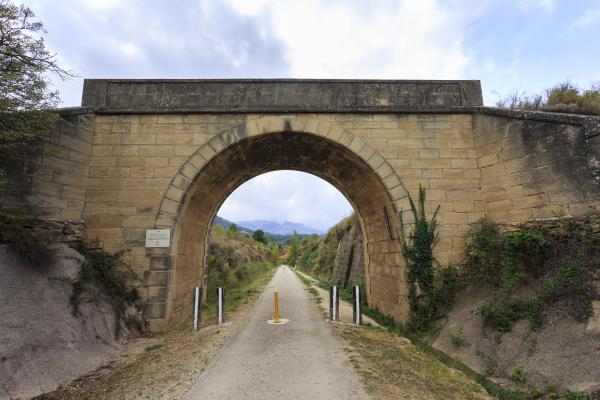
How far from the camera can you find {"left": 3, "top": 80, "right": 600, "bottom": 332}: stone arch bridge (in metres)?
7.02

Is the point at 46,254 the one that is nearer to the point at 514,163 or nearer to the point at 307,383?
the point at 307,383

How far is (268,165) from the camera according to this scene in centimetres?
1003

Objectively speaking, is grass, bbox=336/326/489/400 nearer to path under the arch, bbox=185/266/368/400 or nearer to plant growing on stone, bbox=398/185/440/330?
path under the arch, bbox=185/266/368/400

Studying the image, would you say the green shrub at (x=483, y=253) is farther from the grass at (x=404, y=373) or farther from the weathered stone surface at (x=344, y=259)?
the weathered stone surface at (x=344, y=259)

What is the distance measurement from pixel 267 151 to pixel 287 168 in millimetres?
1732

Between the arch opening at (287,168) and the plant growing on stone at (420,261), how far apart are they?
429mm

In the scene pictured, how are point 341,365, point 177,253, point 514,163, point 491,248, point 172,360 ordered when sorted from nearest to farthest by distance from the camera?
point 341,365
point 172,360
point 491,248
point 514,163
point 177,253

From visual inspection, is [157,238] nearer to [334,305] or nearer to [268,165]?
[268,165]

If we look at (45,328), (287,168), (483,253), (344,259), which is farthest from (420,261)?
(344,259)

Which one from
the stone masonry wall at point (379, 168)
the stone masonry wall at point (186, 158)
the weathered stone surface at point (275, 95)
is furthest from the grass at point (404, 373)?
the weathered stone surface at point (275, 95)

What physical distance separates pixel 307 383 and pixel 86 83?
8986 mm

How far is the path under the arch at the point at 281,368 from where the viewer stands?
12.1 feet

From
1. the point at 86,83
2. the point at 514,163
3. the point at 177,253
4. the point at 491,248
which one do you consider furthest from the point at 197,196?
the point at 514,163

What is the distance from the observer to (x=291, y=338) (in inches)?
243
